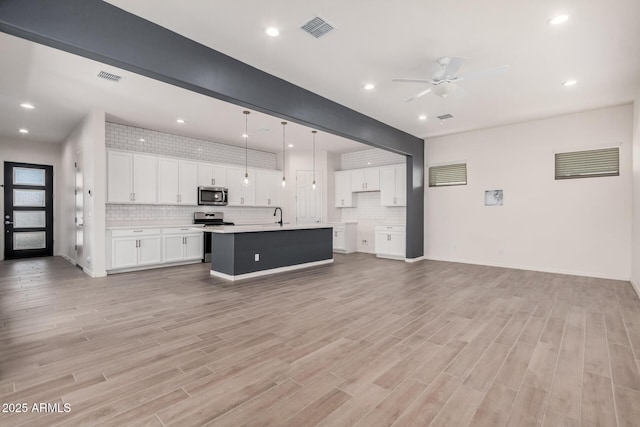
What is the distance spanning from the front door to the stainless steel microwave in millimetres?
4483

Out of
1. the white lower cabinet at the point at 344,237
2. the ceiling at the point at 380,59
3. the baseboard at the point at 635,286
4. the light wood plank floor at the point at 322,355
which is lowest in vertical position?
the light wood plank floor at the point at 322,355

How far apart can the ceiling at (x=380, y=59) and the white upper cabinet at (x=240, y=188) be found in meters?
2.13

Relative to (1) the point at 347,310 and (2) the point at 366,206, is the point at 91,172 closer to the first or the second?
(1) the point at 347,310

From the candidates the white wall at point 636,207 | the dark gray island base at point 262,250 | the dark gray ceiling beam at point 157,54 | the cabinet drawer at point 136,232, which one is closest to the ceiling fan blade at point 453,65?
the dark gray ceiling beam at point 157,54

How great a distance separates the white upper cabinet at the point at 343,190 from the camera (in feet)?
30.2

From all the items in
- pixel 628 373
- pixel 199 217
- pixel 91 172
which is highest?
pixel 91 172

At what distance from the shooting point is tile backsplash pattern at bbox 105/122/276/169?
21.3 feet

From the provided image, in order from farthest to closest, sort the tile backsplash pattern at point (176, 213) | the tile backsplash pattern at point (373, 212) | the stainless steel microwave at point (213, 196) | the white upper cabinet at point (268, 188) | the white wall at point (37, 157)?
the white upper cabinet at point (268, 188), the tile backsplash pattern at point (373, 212), the white wall at point (37, 157), the stainless steel microwave at point (213, 196), the tile backsplash pattern at point (176, 213)

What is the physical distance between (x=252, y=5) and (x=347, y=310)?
11.1ft

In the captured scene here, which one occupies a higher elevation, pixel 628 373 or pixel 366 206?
pixel 366 206

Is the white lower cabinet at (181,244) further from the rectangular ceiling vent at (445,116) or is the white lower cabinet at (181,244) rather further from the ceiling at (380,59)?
the rectangular ceiling vent at (445,116)

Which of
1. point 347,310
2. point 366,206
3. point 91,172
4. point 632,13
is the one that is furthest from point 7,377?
point 366,206

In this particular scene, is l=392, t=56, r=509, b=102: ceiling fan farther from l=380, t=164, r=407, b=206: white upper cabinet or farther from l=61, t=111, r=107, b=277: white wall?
l=61, t=111, r=107, b=277: white wall

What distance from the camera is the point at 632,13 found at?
285 cm
